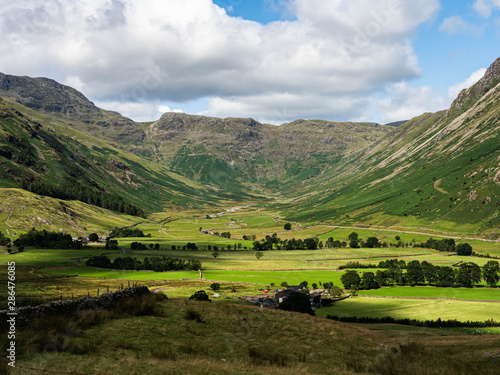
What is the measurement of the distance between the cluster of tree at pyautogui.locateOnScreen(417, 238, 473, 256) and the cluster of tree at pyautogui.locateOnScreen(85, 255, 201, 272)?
142438mm

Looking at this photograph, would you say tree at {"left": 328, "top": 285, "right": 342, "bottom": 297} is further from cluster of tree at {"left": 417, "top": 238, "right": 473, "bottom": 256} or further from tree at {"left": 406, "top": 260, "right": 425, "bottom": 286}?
cluster of tree at {"left": 417, "top": 238, "right": 473, "bottom": 256}

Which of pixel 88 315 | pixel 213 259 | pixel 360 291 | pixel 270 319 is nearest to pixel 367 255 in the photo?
pixel 360 291

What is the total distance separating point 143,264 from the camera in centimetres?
13500

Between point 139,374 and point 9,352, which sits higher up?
point 9,352

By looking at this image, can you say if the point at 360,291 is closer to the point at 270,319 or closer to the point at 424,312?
the point at 424,312

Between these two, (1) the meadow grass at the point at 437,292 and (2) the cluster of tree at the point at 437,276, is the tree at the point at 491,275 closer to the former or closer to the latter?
→ (2) the cluster of tree at the point at 437,276

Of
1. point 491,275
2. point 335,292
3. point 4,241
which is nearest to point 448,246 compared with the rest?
point 491,275

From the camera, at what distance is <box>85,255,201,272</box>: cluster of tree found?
12950cm

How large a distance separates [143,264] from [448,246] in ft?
556

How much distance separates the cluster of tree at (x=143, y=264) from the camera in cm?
12950

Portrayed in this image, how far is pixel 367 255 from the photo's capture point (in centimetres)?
17162

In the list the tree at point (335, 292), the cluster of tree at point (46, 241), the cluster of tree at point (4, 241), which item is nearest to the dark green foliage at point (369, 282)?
the tree at point (335, 292)

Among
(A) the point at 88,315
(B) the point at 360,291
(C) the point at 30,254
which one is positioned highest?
(A) the point at 88,315

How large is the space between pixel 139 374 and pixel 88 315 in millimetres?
9454
